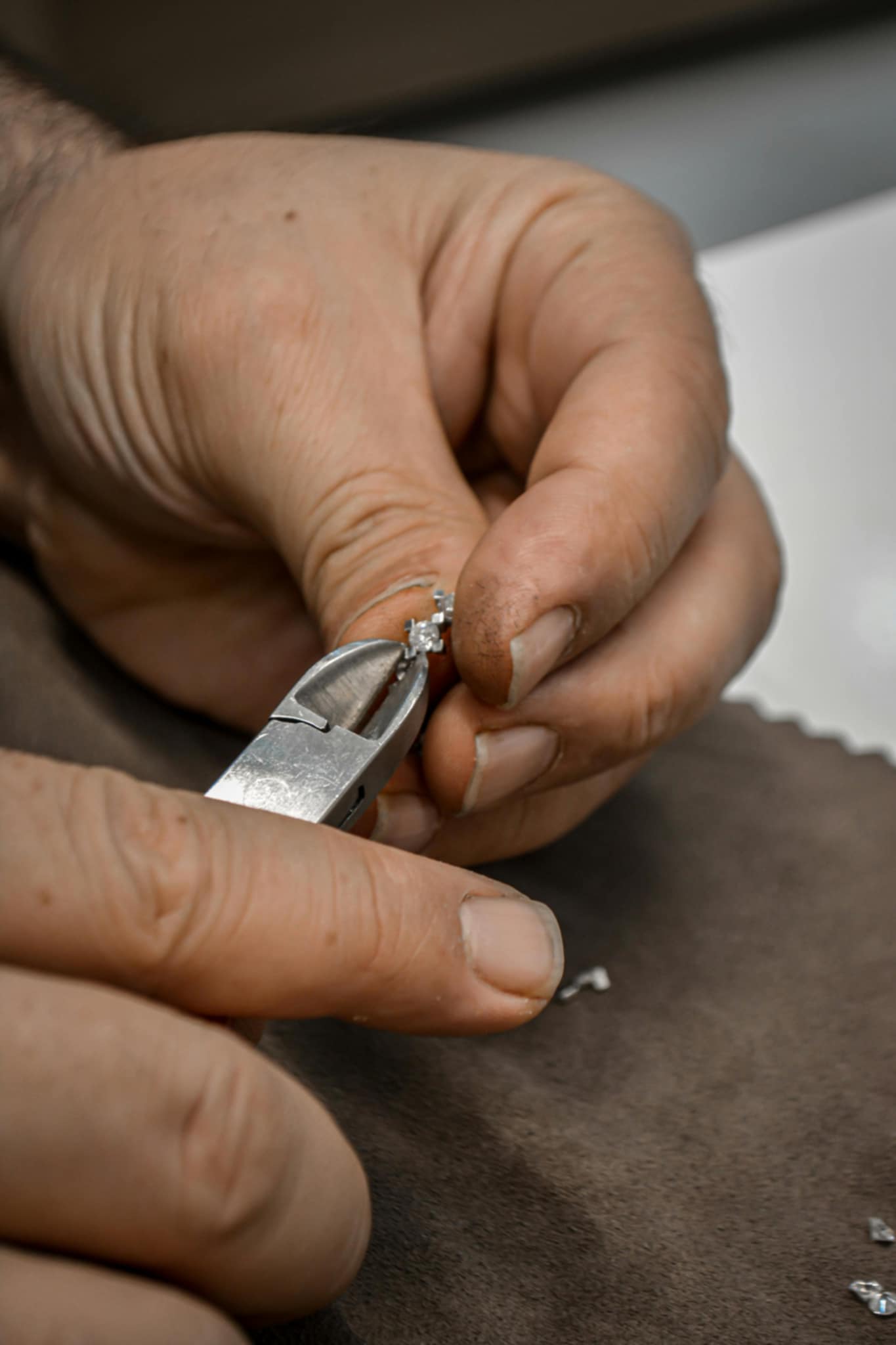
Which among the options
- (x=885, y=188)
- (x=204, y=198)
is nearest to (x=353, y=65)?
(x=885, y=188)

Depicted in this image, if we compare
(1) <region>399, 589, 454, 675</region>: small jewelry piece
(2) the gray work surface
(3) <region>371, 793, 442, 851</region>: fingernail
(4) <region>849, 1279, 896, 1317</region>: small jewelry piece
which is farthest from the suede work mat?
(2) the gray work surface

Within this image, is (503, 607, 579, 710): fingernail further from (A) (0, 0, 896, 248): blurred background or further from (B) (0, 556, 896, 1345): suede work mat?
(A) (0, 0, 896, 248): blurred background

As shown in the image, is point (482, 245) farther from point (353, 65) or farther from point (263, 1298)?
point (353, 65)

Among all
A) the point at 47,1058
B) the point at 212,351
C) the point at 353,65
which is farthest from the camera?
the point at 353,65

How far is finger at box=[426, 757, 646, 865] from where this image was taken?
31.7 inches

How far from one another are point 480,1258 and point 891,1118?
0.29 metres

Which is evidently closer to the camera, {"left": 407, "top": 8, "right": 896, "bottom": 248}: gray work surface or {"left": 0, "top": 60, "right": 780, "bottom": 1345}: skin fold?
{"left": 0, "top": 60, "right": 780, "bottom": 1345}: skin fold

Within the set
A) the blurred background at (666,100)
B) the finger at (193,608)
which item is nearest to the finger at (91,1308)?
the finger at (193,608)

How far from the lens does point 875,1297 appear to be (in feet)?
1.99

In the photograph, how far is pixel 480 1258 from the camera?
1.98 feet

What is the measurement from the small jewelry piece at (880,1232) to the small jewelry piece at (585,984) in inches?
9.2

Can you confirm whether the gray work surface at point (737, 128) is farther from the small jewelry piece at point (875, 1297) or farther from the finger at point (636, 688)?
the small jewelry piece at point (875, 1297)

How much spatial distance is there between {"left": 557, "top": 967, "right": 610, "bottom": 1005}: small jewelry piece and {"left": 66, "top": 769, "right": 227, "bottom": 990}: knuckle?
43 cm

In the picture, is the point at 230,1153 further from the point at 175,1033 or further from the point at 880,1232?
the point at 880,1232
